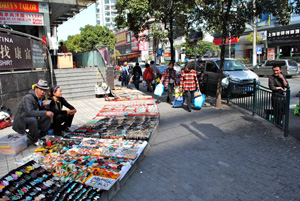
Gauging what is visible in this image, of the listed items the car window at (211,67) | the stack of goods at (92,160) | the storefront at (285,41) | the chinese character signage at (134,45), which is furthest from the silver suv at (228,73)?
the chinese character signage at (134,45)

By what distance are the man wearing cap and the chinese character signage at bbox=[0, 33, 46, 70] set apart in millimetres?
2779

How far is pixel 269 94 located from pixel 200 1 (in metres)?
4.93

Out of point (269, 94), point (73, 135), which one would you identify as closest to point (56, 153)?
point (73, 135)

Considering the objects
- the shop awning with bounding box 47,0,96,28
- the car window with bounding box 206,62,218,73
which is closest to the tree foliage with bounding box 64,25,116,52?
the shop awning with bounding box 47,0,96,28

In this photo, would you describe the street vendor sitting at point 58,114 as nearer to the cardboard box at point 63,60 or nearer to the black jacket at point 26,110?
the black jacket at point 26,110

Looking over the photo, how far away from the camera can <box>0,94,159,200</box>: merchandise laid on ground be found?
319cm

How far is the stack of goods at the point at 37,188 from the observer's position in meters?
3.04

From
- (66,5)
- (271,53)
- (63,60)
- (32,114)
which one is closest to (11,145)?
(32,114)

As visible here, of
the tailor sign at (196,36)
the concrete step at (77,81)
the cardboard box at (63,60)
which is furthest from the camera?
the cardboard box at (63,60)

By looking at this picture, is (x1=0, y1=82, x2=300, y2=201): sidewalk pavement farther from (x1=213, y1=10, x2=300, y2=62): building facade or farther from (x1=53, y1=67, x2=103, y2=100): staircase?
(x1=213, y1=10, x2=300, y2=62): building facade

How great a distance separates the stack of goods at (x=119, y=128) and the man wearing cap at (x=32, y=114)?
0.82 metres

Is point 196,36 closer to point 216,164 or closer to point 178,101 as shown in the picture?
point 178,101

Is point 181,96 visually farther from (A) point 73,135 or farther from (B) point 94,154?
(B) point 94,154

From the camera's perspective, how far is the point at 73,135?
5.99 meters
